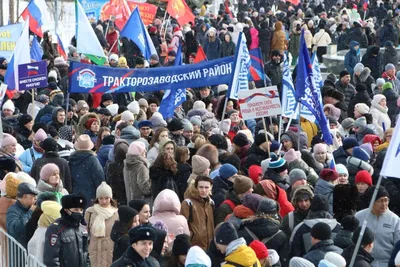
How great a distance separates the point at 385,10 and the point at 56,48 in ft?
46.8

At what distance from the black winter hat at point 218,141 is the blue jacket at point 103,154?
1215 millimetres

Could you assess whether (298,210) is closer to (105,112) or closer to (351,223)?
(351,223)

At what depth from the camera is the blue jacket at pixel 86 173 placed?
12711 mm

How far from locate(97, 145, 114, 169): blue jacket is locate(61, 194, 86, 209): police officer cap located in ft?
13.0

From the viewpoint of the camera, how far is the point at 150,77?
15359 mm

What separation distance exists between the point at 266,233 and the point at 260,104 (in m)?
4.31

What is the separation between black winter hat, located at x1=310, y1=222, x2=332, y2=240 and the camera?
370 inches

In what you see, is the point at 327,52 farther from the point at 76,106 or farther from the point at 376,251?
the point at 376,251

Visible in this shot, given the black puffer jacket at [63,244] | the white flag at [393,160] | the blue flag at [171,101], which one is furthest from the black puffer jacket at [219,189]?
the blue flag at [171,101]

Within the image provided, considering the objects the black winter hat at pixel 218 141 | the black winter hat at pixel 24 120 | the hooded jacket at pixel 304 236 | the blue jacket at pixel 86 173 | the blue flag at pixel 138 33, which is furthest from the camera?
the blue flag at pixel 138 33

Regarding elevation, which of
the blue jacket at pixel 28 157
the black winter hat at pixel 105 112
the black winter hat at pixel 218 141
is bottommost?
the blue jacket at pixel 28 157

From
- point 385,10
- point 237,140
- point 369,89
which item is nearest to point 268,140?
point 237,140

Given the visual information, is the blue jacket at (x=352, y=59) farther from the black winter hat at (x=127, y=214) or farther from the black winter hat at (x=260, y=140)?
the black winter hat at (x=127, y=214)

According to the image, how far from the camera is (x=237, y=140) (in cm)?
1369
